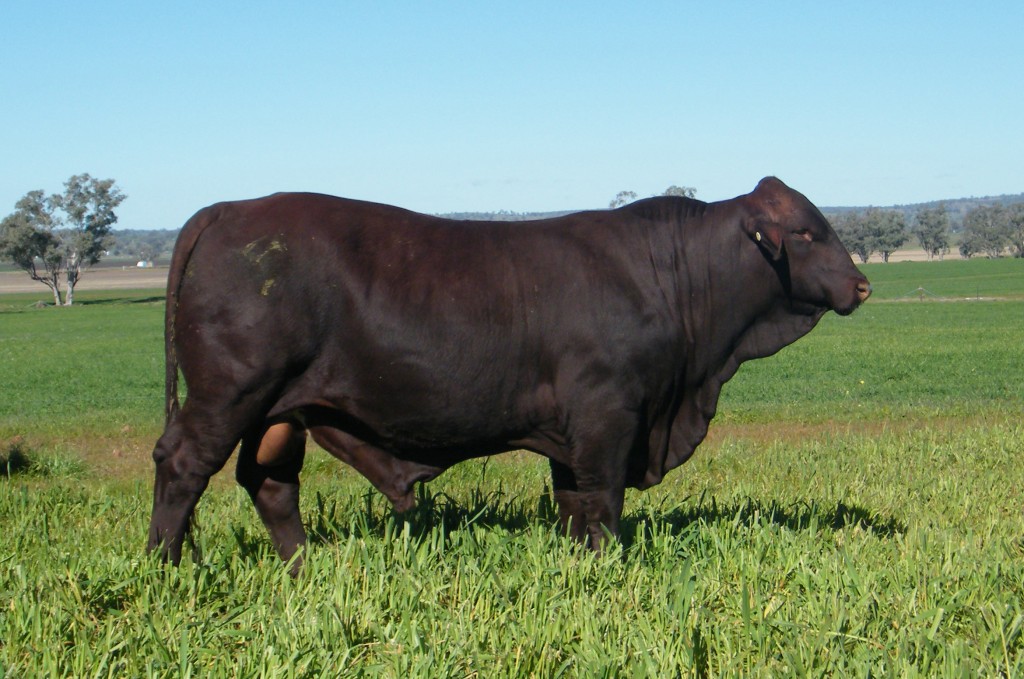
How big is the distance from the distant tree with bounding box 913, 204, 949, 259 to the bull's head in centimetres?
16202

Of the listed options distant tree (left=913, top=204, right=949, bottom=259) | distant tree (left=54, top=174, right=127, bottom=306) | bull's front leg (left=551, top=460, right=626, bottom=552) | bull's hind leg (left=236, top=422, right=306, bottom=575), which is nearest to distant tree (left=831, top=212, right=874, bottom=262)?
distant tree (left=913, top=204, right=949, bottom=259)

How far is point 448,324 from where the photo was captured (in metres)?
5.12

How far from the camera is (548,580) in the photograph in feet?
15.4

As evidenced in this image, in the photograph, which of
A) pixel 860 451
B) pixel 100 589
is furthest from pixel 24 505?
pixel 860 451

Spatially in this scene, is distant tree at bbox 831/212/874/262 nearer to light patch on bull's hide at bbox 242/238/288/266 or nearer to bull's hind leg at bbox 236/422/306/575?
bull's hind leg at bbox 236/422/306/575

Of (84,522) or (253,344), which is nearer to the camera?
(253,344)

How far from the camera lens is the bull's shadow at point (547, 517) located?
583 cm

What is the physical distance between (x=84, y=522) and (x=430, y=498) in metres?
1.88

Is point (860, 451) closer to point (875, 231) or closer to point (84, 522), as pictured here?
point (84, 522)

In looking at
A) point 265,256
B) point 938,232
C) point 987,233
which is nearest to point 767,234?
point 265,256

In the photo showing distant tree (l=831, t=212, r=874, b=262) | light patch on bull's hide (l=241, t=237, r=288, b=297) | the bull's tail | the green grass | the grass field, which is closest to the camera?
the grass field

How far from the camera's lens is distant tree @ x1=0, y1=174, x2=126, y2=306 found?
86894 mm

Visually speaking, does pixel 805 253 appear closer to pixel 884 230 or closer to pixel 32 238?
pixel 32 238

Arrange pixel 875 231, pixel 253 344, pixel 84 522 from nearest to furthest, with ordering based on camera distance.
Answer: pixel 253 344, pixel 84 522, pixel 875 231
